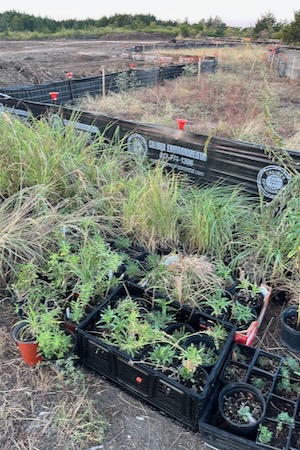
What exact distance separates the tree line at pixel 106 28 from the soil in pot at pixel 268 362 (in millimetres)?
28146

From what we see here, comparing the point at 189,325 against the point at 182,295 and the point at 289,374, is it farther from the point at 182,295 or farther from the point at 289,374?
the point at 289,374

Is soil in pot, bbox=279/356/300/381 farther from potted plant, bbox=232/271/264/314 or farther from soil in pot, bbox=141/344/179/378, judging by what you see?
soil in pot, bbox=141/344/179/378

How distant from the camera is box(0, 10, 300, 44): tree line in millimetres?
31753

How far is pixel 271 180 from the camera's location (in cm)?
344

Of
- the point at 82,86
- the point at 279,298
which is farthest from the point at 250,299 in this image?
the point at 82,86

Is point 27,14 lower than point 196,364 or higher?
higher

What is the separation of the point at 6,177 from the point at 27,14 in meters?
42.3

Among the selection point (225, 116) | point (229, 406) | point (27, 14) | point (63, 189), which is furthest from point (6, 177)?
point (27, 14)

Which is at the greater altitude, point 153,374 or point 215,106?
point 215,106

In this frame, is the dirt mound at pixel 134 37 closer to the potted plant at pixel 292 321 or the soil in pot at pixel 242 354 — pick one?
the potted plant at pixel 292 321

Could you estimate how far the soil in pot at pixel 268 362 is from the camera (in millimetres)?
2049

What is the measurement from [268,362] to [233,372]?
0.78 feet

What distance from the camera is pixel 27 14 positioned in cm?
3775

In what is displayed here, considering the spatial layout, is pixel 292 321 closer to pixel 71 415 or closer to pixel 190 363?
pixel 190 363
